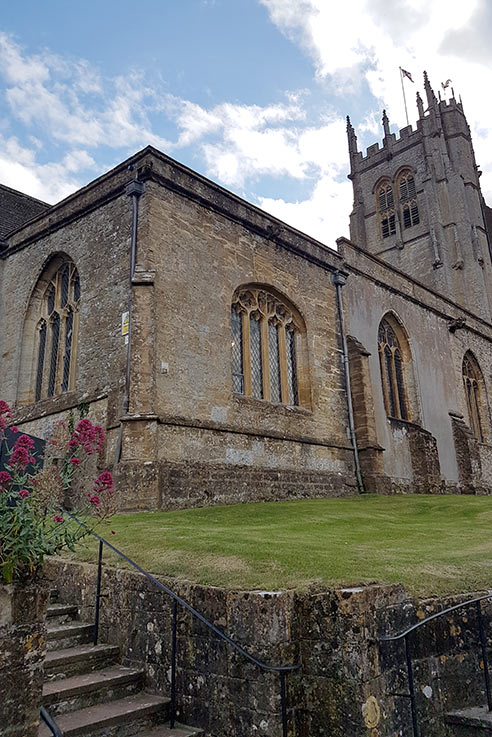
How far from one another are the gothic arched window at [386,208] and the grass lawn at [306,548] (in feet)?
121

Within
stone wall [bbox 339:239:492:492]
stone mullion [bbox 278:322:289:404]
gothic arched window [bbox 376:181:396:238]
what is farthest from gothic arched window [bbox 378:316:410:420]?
A: gothic arched window [bbox 376:181:396:238]

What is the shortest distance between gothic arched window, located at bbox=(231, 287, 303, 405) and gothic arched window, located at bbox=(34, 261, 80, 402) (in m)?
4.33

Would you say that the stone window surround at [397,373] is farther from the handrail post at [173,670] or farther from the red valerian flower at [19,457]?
the red valerian flower at [19,457]

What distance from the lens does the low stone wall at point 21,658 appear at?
2.94 m

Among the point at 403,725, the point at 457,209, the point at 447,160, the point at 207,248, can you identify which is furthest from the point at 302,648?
the point at 447,160

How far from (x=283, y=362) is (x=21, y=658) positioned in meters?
13.6

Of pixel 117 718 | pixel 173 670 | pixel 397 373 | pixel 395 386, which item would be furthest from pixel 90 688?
pixel 397 373

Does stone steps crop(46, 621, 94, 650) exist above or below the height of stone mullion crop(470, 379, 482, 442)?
below

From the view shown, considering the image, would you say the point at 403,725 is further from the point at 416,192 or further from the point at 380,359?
the point at 416,192

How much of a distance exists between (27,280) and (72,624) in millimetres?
12877

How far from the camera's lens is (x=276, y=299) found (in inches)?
655

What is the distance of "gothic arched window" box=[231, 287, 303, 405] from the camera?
49.6ft

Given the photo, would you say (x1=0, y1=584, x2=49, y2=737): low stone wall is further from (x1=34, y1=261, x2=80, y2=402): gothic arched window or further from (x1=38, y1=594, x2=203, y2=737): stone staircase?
(x1=34, y1=261, x2=80, y2=402): gothic arched window

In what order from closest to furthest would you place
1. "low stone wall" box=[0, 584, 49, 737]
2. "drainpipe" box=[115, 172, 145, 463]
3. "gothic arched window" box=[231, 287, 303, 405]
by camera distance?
1. "low stone wall" box=[0, 584, 49, 737]
2. "drainpipe" box=[115, 172, 145, 463]
3. "gothic arched window" box=[231, 287, 303, 405]
